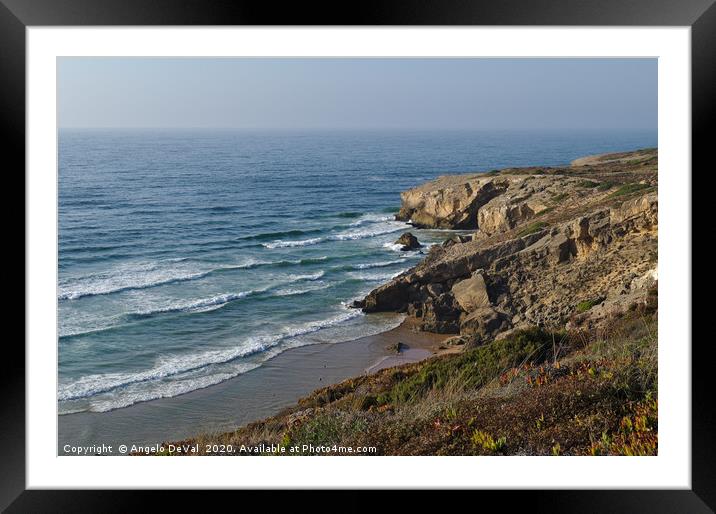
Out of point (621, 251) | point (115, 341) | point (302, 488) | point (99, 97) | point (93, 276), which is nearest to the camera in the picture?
point (302, 488)

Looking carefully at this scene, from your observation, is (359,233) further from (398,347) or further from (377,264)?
(398,347)

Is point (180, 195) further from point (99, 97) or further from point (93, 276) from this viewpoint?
point (99, 97)

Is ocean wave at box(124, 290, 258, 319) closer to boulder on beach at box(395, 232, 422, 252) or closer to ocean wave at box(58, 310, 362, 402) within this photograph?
ocean wave at box(58, 310, 362, 402)

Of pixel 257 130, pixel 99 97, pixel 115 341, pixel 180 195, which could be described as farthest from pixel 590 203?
pixel 257 130

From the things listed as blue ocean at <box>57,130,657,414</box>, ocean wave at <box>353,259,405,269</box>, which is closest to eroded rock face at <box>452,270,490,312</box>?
blue ocean at <box>57,130,657,414</box>

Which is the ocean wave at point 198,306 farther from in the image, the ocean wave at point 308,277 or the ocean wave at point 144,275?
the ocean wave at point 144,275

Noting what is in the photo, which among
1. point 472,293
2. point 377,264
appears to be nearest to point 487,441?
point 472,293
